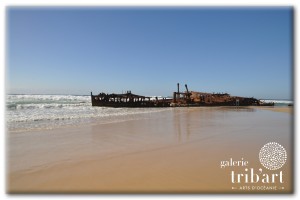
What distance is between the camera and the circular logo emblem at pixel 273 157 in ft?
16.0

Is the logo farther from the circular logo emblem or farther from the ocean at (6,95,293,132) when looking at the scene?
the ocean at (6,95,293,132)

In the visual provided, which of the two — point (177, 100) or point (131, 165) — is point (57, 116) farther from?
point (177, 100)

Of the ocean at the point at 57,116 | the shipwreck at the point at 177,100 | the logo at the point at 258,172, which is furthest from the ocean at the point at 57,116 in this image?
the shipwreck at the point at 177,100

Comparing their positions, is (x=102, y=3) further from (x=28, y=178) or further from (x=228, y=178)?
(x=228, y=178)

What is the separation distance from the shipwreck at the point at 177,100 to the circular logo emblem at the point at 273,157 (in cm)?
2759

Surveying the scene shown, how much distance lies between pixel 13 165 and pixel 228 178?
4.17 meters

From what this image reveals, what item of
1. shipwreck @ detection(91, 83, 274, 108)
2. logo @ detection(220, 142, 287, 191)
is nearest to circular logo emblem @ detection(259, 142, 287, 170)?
logo @ detection(220, 142, 287, 191)

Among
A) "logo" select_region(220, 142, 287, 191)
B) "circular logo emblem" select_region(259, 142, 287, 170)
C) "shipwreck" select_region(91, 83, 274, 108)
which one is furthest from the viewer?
"shipwreck" select_region(91, 83, 274, 108)

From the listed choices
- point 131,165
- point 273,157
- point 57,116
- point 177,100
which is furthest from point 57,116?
point 177,100

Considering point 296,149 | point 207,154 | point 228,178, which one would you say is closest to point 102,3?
point 207,154

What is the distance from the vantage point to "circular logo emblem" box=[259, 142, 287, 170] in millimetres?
4891

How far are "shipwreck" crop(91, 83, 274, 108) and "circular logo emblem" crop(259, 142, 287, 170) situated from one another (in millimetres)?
27593

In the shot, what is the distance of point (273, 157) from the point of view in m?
5.22

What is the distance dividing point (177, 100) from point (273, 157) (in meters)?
30.3
